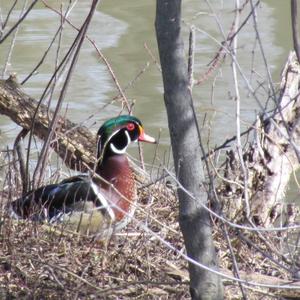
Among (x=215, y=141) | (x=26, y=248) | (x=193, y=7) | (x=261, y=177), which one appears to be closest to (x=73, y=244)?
(x=26, y=248)

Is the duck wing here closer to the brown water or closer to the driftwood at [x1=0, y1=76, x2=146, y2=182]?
the driftwood at [x1=0, y1=76, x2=146, y2=182]

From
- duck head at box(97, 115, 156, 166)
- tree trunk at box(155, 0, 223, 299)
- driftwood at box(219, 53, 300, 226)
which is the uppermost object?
tree trunk at box(155, 0, 223, 299)

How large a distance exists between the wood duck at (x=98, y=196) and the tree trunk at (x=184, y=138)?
1.01 metres

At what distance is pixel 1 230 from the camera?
4.73m

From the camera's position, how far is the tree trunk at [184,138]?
362cm

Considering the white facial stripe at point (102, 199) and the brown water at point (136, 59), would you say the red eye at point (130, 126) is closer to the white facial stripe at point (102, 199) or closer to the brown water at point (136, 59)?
the white facial stripe at point (102, 199)

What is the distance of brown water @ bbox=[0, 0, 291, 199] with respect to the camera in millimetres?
9234

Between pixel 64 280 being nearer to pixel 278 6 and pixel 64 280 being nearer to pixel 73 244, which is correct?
pixel 73 244

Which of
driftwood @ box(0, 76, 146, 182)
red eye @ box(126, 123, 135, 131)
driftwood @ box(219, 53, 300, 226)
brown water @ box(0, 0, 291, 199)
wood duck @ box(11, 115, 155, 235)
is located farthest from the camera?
brown water @ box(0, 0, 291, 199)

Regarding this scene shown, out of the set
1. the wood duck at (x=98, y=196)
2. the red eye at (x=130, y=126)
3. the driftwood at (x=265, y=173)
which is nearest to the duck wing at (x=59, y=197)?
the wood duck at (x=98, y=196)

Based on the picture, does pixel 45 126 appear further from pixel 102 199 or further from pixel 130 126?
pixel 102 199

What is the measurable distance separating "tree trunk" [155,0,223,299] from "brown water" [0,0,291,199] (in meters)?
4.63

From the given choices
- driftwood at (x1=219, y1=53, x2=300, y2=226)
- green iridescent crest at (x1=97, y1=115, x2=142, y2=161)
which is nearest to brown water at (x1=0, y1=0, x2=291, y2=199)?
driftwood at (x1=219, y1=53, x2=300, y2=226)

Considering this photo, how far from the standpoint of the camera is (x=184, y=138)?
3682 millimetres
